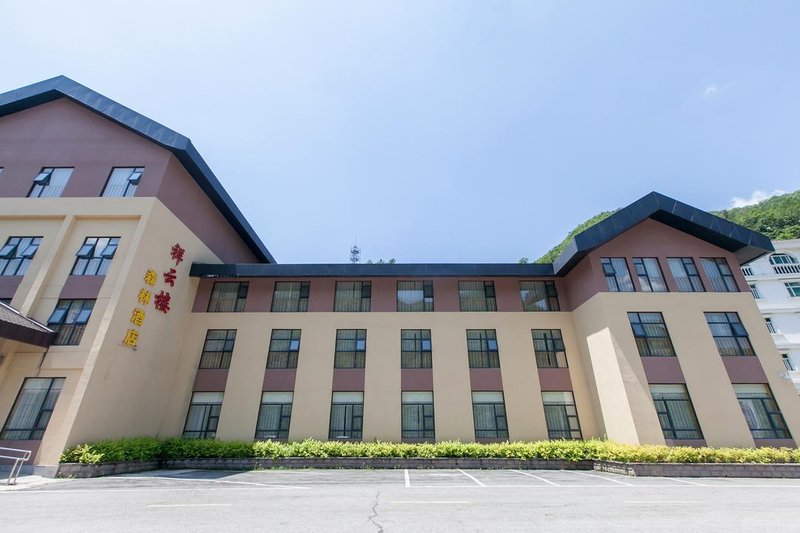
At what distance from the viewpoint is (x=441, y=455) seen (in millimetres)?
14828

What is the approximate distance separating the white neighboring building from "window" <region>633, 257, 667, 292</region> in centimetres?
1994

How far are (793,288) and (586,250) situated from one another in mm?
26944

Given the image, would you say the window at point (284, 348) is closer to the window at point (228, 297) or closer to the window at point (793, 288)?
the window at point (228, 297)

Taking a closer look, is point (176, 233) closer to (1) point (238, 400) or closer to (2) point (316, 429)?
(1) point (238, 400)

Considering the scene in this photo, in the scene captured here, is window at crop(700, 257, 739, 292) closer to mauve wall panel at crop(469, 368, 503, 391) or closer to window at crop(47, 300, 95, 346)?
mauve wall panel at crop(469, 368, 503, 391)

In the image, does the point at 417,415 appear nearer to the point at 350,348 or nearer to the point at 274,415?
the point at 350,348

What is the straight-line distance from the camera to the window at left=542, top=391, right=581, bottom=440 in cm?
1625

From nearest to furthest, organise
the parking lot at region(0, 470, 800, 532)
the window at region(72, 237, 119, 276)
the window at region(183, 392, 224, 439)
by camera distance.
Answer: the parking lot at region(0, 470, 800, 532) → the window at region(72, 237, 119, 276) → the window at region(183, 392, 224, 439)

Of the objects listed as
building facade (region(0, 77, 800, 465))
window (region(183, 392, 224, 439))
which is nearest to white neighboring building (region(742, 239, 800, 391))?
building facade (region(0, 77, 800, 465))

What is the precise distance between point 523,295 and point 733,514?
12.4 metres

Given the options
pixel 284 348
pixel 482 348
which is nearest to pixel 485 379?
pixel 482 348

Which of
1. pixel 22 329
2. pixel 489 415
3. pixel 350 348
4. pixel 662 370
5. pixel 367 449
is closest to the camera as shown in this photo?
pixel 22 329

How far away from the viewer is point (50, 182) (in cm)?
1712

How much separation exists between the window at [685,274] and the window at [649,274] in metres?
0.70
